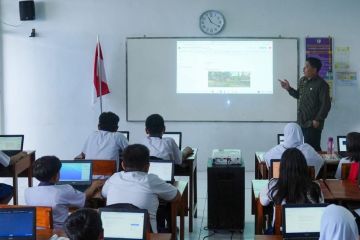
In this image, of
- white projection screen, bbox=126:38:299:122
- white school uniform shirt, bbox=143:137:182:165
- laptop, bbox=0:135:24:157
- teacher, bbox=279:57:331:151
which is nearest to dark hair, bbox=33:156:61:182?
white school uniform shirt, bbox=143:137:182:165

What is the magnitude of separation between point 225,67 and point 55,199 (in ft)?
17.2

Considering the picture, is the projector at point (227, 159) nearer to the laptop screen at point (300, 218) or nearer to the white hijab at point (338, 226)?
the laptop screen at point (300, 218)

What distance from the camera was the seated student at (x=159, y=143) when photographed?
5.64 m

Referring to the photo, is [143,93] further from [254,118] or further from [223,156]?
[223,156]

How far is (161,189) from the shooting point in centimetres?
416

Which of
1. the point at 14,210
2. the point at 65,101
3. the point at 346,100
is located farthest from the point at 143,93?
the point at 14,210

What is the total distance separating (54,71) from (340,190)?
5478 millimetres

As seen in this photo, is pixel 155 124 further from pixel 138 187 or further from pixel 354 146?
pixel 354 146

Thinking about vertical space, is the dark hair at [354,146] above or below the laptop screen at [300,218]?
above

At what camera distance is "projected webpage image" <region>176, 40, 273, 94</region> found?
28.3ft

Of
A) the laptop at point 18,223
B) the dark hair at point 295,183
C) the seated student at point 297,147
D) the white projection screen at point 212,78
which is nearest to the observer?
the laptop at point 18,223

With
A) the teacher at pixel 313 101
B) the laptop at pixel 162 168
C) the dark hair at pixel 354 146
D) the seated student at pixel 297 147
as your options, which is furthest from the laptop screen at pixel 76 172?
the teacher at pixel 313 101

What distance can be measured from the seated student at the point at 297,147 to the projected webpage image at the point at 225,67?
10.1 feet

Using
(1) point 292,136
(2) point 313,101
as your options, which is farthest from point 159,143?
(2) point 313,101
